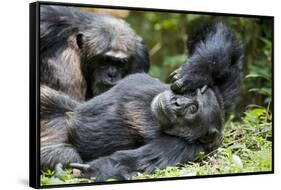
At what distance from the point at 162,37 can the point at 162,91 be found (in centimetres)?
228

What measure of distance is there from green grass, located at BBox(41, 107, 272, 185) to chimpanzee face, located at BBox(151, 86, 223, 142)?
21 centimetres

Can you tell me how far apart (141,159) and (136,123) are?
0.89 ft

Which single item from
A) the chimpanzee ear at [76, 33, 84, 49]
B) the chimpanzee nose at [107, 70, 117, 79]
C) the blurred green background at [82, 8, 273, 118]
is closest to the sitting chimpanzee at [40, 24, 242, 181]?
the chimpanzee nose at [107, 70, 117, 79]

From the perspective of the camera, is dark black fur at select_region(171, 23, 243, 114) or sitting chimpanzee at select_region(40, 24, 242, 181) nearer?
sitting chimpanzee at select_region(40, 24, 242, 181)

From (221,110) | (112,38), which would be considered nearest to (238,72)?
(221,110)

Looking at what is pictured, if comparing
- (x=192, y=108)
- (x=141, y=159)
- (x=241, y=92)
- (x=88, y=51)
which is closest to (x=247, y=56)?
(x=241, y=92)

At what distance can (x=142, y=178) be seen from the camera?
4570 millimetres

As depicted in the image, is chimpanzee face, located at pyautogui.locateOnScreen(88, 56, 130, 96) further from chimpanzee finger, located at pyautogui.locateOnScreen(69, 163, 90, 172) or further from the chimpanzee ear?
chimpanzee finger, located at pyautogui.locateOnScreen(69, 163, 90, 172)

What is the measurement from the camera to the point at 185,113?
184 inches

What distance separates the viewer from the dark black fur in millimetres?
4672

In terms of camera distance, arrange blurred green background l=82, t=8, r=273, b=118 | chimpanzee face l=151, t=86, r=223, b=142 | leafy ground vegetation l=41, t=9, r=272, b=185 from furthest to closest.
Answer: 1. blurred green background l=82, t=8, r=273, b=118
2. leafy ground vegetation l=41, t=9, r=272, b=185
3. chimpanzee face l=151, t=86, r=223, b=142

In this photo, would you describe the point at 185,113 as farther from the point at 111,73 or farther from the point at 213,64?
the point at 111,73

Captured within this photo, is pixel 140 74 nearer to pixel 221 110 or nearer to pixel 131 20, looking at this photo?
pixel 221 110

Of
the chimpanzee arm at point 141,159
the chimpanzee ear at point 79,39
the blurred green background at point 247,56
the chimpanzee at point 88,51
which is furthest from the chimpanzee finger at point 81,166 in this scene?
the blurred green background at point 247,56
